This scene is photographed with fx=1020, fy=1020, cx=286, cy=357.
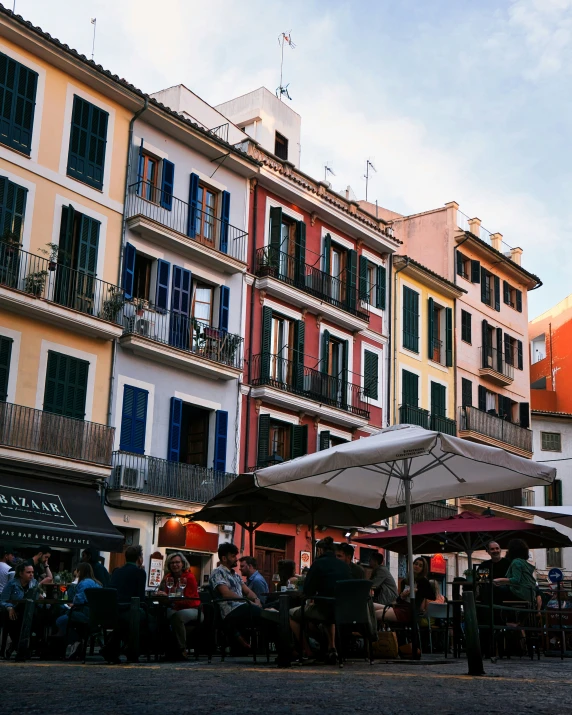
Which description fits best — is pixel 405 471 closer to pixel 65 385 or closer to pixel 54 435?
pixel 54 435

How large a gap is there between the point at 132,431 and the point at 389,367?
12.8m

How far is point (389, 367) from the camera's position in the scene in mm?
36000

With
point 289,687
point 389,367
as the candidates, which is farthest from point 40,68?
point 289,687

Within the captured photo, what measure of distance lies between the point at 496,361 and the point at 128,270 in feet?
68.7

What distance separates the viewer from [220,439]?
28281mm

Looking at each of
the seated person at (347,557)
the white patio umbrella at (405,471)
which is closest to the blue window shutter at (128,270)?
the white patio umbrella at (405,471)

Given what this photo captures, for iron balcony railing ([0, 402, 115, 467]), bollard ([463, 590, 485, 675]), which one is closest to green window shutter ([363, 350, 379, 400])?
iron balcony railing ([0, 402, 115, 467])

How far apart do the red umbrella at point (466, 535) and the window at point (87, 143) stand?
495 inches

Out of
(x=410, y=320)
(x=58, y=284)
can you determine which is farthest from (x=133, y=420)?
(x=410, y=320)

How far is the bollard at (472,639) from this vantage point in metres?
8.86

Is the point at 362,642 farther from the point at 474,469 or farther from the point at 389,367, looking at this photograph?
the point at 389,367

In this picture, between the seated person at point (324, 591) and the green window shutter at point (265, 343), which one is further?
the green window shutter at point (265, 343)

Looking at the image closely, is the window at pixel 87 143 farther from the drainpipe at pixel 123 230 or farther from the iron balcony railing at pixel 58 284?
the iron balcony railing at pixel 58 284

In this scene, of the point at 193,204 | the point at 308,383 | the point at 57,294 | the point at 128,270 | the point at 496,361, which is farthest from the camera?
the point at 496,361
